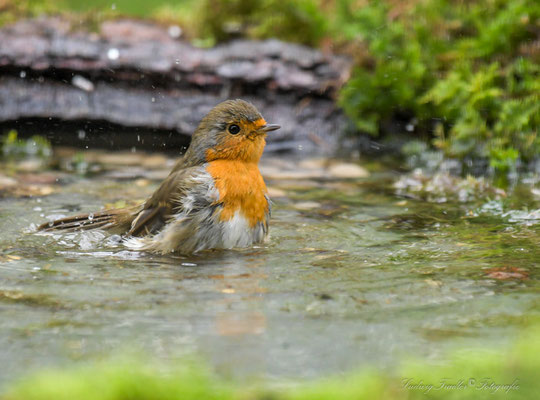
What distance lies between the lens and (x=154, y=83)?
7.12m

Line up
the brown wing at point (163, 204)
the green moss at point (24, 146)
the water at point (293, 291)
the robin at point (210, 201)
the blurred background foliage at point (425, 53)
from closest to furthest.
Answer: the water at point (293, 291)
the robin at point (210, 201)
the brown wing at point (163, 204)
the blurred background foliage at point (425, 53)
the green moss at point (24, 146)

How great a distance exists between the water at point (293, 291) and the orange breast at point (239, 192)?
0.69 feet

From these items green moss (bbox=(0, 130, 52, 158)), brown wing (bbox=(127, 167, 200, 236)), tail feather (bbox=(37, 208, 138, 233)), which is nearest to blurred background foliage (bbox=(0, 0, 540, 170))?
green moss (bbox=(0, 130, 52, 158))

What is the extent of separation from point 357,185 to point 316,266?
2.19 m

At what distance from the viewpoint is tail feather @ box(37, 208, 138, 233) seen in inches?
176

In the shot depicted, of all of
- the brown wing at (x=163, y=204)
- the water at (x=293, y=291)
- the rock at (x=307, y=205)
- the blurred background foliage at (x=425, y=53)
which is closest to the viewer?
the water at (x=293, y=291)

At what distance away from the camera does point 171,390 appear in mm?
2115

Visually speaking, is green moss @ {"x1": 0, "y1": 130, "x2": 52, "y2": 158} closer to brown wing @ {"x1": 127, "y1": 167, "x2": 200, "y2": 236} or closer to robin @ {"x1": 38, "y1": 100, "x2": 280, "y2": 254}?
robin @ {"x1": 38, "y1": 100, "x2": 280, "y2": 254}

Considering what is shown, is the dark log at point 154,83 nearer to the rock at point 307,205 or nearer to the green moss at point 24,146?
the green moss at point 24,146

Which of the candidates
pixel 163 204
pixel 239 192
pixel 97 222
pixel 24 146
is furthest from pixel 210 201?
pixel 24 146

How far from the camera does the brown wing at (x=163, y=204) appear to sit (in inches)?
171

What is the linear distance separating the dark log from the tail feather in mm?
2368

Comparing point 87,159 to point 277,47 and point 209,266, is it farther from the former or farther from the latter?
point 209,266

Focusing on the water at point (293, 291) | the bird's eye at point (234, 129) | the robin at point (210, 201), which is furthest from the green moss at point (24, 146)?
the bird's eye at point (234, 129)
